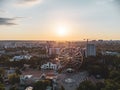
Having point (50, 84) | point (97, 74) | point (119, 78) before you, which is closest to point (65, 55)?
point (50, 84)

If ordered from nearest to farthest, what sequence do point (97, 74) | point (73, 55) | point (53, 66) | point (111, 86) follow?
point (111, 86) → point (73, 55) → point (97, 74) → point (53, 66)

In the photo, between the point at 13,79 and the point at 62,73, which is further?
the point at 62,73

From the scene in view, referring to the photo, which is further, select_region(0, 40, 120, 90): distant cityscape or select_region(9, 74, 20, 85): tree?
select_region(9, 74, 20, 85): tree

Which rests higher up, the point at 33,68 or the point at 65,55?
the point at 65,55

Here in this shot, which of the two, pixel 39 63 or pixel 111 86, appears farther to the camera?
pixel 39 63

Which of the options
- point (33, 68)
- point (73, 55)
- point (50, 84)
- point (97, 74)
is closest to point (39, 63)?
point (33, 68)

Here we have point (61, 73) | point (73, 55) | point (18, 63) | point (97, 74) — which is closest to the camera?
point (73, 55)

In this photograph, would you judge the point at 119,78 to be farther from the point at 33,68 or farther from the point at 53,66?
the point at 33,68

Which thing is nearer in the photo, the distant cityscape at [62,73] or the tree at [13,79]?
the distant cityscape at [62,73]

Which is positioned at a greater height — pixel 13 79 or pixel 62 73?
pixel 13 79
